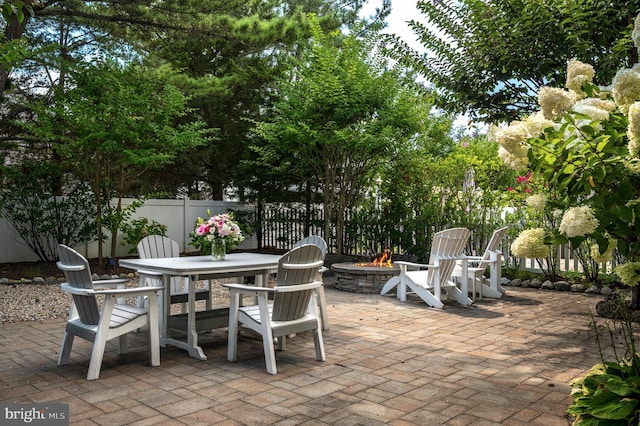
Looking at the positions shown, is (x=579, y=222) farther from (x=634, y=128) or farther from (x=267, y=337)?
(x=267, y=337)

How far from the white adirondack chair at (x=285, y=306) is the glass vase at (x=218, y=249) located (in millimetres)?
922

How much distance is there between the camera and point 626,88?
1745mm

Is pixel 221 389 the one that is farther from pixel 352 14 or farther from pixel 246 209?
pixel 352 14

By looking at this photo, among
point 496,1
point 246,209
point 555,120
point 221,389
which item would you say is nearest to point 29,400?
point 221,389

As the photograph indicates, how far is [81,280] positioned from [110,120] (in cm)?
552

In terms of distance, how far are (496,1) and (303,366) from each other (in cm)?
433

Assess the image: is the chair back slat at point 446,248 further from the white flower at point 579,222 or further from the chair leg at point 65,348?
the white flower at point 579,222

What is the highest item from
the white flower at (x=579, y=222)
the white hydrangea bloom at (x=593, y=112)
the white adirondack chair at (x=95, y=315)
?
the white hydrangea bloom at (x=593, y=112)

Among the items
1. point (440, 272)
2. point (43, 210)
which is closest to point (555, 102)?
point (440, 272)

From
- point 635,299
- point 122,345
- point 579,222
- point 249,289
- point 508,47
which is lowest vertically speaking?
point 122,345

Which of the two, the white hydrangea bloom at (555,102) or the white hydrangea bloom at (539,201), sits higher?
the white hydrangea bloom at (555,102)

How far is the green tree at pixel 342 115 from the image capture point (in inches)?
382

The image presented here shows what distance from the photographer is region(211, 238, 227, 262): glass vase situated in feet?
16.9

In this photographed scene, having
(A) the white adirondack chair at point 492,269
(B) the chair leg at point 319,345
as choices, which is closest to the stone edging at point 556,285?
(A) the white adirondack chair at point 492,269
